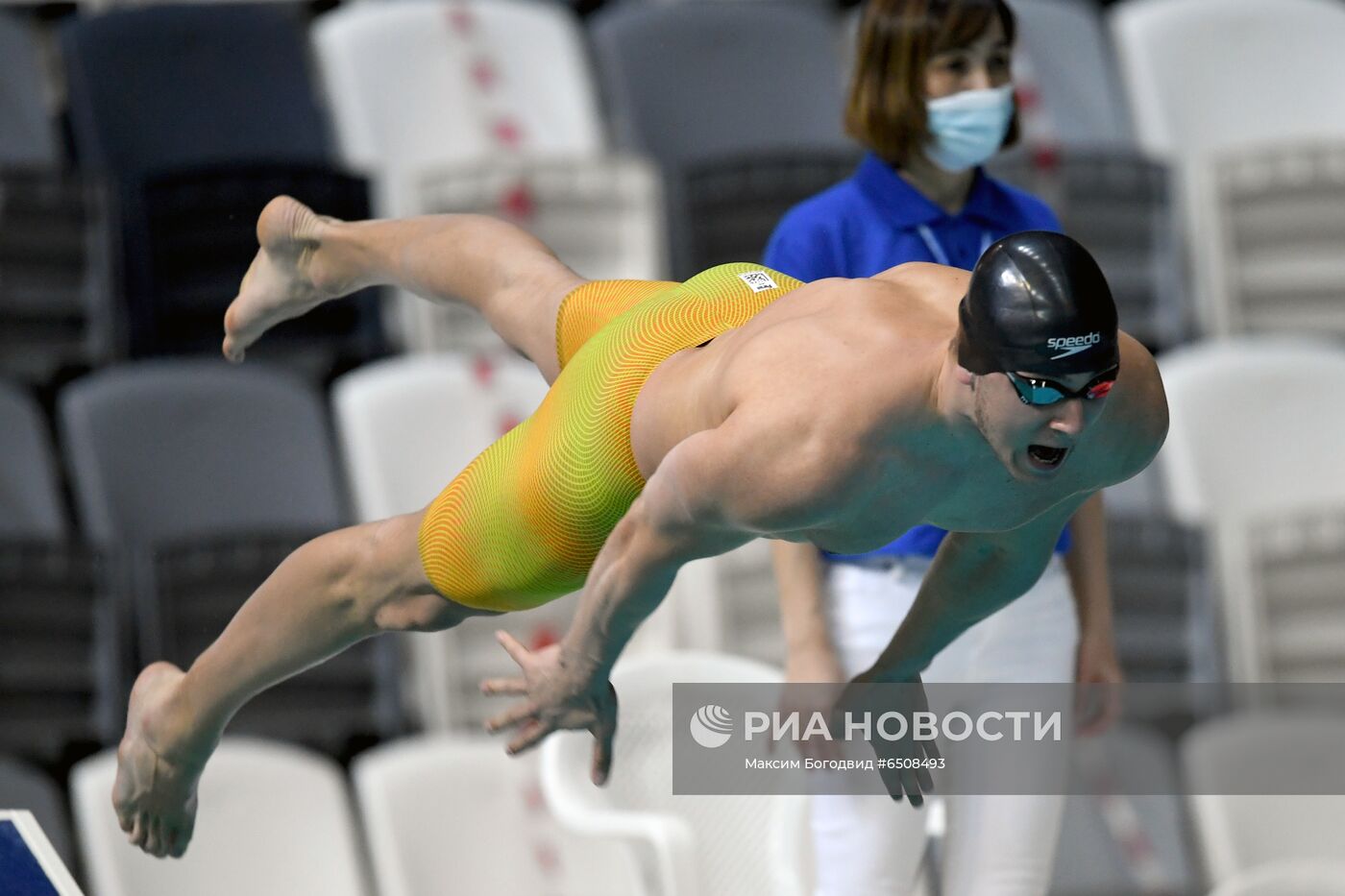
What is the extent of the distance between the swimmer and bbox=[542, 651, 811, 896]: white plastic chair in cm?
69

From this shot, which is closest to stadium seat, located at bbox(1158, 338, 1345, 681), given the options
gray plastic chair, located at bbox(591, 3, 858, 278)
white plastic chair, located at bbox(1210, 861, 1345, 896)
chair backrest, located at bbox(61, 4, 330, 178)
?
white plastic chair, located at bbox(1210, 861, 1345, 896)

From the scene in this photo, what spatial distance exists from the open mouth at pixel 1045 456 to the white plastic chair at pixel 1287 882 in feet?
5.98

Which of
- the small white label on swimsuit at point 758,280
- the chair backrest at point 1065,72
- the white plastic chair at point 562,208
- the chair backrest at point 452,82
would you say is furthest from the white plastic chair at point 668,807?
the chair backrest at point 1065,72

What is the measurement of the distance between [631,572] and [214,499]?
2089 mm

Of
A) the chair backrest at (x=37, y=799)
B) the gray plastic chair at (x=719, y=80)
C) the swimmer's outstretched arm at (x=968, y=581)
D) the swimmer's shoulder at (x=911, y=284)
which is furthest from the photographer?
the gray plastic chair at (x=719, y=80)

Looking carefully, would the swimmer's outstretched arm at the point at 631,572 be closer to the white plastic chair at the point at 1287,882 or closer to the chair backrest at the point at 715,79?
the white plastic chair at the point at 1287,882

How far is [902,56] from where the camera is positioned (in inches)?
102

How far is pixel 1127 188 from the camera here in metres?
4.64

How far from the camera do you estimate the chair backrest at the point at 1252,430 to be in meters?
4.29

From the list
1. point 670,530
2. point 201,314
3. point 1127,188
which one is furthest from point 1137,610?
point 670,530

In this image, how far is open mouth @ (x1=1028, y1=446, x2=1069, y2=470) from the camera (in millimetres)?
1865

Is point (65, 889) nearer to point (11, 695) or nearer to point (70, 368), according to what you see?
point (11, 695)

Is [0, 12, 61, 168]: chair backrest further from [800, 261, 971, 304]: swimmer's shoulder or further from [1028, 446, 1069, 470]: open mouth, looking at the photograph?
[1028, 446, 1069, 470]: open mouth

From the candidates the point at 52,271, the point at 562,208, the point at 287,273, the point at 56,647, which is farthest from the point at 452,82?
the point at 287,273
